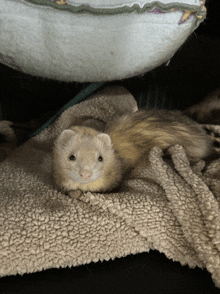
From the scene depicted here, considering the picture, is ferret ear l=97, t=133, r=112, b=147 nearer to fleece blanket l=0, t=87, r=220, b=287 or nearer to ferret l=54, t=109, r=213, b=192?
ferret l=54, t=109, r=213, b=192

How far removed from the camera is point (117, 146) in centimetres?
83

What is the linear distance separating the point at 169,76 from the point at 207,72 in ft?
0.43

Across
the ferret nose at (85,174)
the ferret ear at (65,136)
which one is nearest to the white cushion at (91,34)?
the ferret ear at (65,136)

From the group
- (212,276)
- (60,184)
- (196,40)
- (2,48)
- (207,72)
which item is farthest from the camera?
(207,72)

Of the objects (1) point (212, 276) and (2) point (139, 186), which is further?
(2) point (139, 186)

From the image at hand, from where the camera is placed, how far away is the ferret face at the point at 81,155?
0.65 metres

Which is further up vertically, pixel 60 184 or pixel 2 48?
pixel 2 48

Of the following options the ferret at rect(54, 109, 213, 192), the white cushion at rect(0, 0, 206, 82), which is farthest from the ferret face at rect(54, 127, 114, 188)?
the white cushion at rect(0, 0, 206, 82)

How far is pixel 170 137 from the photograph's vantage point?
84 cm

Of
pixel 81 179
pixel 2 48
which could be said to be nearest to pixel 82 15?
pixel 2 48

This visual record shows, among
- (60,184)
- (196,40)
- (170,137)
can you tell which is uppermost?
(196,40)

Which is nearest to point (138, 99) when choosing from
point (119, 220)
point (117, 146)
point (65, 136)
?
point (117, 146)

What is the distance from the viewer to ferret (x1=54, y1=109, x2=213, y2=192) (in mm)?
678

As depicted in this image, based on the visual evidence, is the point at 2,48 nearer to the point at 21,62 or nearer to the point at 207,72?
the point at 21,62
